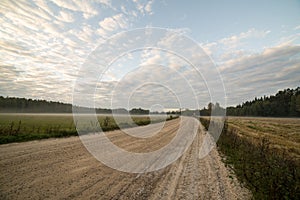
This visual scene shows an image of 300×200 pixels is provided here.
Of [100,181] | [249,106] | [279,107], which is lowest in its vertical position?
[100,181]

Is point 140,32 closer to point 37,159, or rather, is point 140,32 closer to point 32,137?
point 37,159

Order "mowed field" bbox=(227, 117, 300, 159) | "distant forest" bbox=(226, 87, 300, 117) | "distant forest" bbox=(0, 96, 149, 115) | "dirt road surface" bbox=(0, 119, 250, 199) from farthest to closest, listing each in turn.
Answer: "distant forest" bbox=(0, 96, 149, 115)
"distant forest" bbox=(226, 87, 300, 117)
"mowed field" bbox=(227, 117, 300, 159)
"dirt road surface" bbox=(0, 119, 250, 199)

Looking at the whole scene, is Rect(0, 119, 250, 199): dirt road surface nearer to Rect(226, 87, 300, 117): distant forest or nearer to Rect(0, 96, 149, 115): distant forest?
Rect(0, 96, 149, 115): distant forest

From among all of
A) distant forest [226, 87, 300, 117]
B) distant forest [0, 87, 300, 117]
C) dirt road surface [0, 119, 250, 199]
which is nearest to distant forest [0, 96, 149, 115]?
distant forest [0, 87, 300, 117]

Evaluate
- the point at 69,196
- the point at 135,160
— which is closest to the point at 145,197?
the point at 69,196

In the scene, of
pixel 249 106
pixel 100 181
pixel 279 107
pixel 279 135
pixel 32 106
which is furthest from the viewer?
pixel 32 106

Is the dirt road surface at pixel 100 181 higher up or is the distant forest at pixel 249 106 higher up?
the distant forest at pixel 249 106

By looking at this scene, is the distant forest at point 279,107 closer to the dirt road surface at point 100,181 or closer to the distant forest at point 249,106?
the distant forest at point 249,106

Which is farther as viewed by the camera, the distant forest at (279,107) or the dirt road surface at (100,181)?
the distant forest at (279,107)

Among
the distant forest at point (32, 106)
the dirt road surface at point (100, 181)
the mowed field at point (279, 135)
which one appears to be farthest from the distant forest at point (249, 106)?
the dirt road surface at point (100, 181)

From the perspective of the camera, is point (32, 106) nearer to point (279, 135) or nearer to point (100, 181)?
point (279, 135)

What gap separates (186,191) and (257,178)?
2.79 meters

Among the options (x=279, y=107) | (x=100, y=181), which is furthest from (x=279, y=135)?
(x=279, y=107)

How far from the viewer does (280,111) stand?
255 feet
